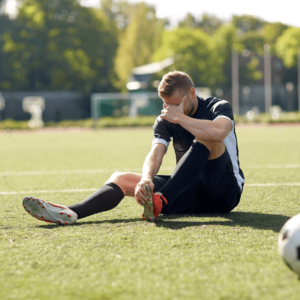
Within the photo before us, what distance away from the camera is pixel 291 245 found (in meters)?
2.37

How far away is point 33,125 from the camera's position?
35125mm

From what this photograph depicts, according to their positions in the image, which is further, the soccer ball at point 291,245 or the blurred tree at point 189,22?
the blurred tree at point 189,22

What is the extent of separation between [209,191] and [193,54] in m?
50.3

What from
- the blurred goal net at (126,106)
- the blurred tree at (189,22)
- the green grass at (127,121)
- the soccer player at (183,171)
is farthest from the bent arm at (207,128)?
the blurred tree at (189,22)

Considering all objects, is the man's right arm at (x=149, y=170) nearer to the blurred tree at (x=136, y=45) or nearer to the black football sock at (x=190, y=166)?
the black football sock at (x=190, y=166)

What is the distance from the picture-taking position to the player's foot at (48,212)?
3625 millimetres

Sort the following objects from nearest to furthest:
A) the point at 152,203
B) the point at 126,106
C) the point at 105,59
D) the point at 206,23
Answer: the point at 152,203
the point at 126,106
the point at 105,59
the point at 206,23

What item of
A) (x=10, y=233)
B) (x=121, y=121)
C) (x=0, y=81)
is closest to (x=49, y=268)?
(x=10, y=233)

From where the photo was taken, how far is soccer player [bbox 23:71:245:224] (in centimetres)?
340

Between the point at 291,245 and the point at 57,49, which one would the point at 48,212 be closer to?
the point at 291,245

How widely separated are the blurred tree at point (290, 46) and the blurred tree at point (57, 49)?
22.3m

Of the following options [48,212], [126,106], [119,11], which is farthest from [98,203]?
[119,11]

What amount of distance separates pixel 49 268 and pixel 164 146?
60.7 inches

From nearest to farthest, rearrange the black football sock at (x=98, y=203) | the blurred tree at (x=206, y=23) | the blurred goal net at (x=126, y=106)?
the black football sock at (x=98, y=203), the blurred goal net at (x=126, y=106), the blurred tree at (x=206, y=23)
